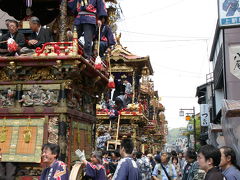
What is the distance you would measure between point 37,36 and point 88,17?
147cm

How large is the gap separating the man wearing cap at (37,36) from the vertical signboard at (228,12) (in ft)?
15.3

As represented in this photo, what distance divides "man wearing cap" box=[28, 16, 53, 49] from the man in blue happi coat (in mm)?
926

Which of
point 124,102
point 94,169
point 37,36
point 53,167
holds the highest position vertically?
point 37,36

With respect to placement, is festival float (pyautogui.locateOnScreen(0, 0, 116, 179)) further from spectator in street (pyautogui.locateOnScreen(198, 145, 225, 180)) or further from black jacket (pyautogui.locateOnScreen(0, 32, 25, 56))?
spectator in street (pyautogui.locateOnScreen(198, 145, 225, 180))

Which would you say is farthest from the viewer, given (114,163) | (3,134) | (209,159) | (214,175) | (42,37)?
(114,163)

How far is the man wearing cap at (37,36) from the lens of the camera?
26.4ft

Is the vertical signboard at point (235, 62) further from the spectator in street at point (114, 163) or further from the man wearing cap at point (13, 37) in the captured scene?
the man wearing cap at point (13, 37)

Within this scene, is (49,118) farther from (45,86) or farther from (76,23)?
(76,23)

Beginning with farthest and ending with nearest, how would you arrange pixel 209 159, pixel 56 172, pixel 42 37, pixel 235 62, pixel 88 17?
pixel 235 62, pixel 88 17, pixel 42 37, pixel 56 172, pixel 209 159

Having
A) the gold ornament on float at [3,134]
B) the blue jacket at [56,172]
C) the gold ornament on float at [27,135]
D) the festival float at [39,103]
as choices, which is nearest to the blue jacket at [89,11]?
the festival float at [39,103]

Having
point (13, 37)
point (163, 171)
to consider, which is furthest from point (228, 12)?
point (13, 37)

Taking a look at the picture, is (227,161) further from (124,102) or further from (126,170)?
(124,102)

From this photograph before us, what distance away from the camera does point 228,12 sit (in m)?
8.33

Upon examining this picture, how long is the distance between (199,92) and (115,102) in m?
28.5
